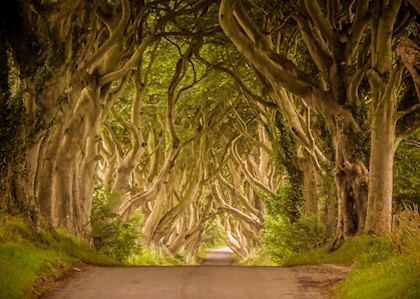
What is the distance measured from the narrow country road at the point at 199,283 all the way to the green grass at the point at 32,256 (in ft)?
1.13

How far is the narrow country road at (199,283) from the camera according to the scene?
965 centimetres

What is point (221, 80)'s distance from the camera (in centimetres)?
2547

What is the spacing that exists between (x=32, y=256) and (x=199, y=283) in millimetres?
2924

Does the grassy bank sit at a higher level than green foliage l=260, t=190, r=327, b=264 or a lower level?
lower

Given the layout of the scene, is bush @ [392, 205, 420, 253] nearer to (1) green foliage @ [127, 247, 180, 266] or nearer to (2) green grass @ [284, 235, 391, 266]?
(2) green grass @ [284, 235, 391, 266]

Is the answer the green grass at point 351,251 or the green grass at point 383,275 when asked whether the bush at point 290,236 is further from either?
the green grass at point 383,275

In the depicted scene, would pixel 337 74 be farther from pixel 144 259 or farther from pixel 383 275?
pixel 144 259

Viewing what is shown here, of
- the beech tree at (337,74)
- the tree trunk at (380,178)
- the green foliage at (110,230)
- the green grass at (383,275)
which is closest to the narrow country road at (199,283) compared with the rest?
the green grass at (383,275)

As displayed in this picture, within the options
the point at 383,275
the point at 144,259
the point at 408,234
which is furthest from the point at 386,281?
the point at 144,259

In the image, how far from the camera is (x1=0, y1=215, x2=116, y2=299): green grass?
898 centimetres

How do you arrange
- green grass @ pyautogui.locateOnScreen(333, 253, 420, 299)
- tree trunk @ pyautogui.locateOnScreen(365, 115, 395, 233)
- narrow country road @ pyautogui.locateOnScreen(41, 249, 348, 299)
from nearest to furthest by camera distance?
green grass @ pyautogui.locateOnScreen(333, 253, 420, 299)
narrow country road @ pyautogui.locateOnScreen(41, 249, 348, 299)
tree trunk @ pyautogui.locateOnScreen(365, 115, 395, 233)

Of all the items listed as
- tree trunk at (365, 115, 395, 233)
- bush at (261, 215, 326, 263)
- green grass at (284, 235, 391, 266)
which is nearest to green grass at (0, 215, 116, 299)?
green grass at (284, 235, 391, 266)

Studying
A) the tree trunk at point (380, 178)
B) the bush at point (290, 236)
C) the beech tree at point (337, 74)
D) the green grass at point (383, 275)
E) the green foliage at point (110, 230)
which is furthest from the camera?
the bush at point (290, 236)

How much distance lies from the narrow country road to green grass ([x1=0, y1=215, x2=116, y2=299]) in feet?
1.13
